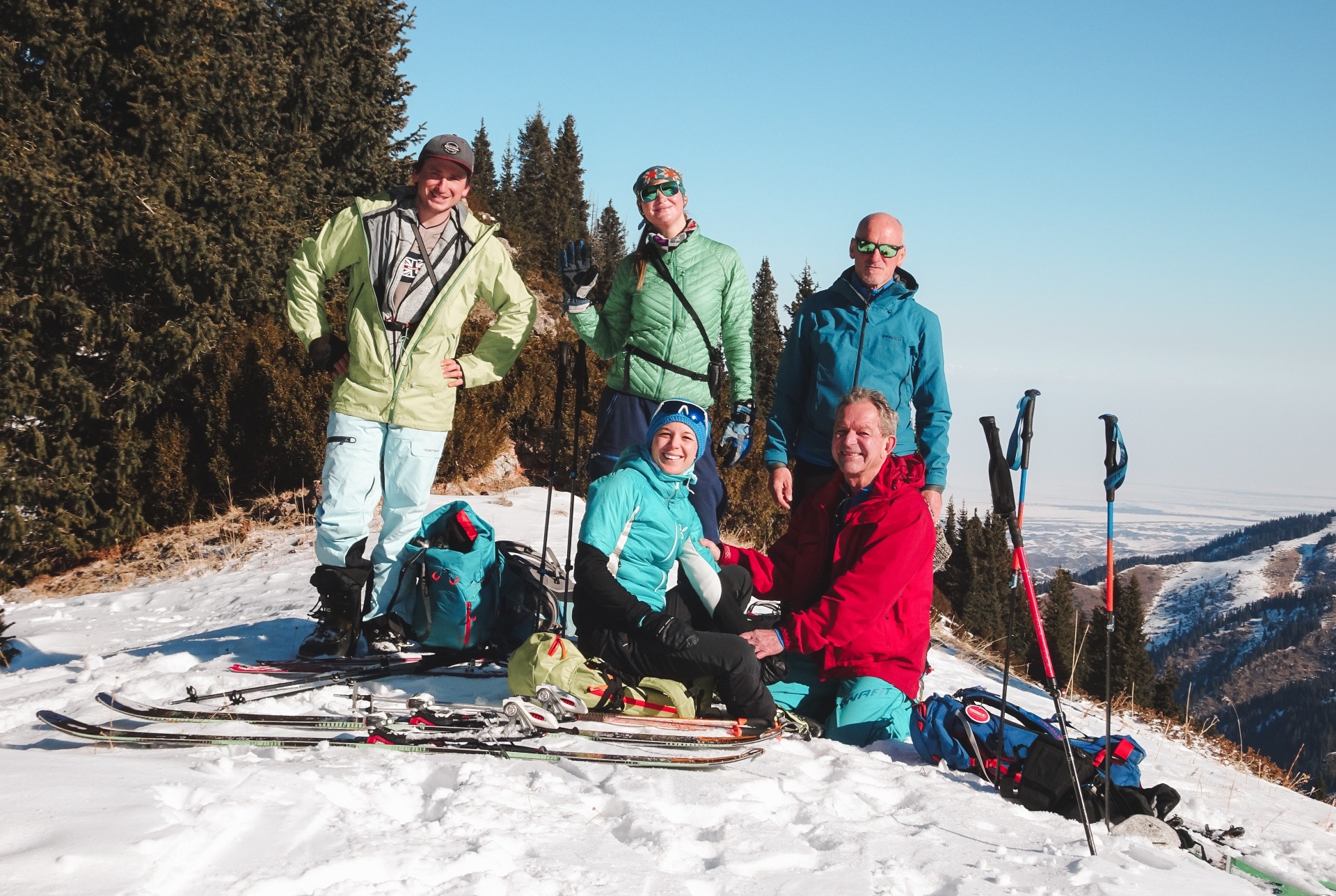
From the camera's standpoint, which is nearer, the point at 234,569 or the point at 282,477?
the point at 234,569

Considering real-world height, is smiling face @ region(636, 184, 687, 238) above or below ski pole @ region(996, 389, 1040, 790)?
above

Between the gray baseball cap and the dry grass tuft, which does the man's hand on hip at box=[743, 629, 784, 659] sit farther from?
the dry grass tuft

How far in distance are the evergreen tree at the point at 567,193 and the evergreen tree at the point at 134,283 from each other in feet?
115

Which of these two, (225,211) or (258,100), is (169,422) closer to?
(225,211)

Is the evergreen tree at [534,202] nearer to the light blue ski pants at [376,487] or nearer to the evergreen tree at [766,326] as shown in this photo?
the evergreen tree at [766,326]

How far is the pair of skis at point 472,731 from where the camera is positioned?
3.21 m

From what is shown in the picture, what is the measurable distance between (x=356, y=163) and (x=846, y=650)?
1864cm

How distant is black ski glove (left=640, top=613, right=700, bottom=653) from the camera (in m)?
3.82

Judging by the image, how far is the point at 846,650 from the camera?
416 cm

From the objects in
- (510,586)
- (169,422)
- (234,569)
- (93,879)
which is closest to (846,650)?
(510,586)

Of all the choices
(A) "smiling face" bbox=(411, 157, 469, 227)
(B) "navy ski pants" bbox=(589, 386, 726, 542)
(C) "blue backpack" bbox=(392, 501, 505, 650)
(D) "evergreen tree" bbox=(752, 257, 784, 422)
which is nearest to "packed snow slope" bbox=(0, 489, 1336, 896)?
(C) "blue backpack" bbox=(392, 501, 505, 650)

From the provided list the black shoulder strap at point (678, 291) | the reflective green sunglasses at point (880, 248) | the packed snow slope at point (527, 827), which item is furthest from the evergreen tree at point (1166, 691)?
the black shoulder strap at point (678, 291)

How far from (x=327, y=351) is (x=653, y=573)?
2086 millimetres

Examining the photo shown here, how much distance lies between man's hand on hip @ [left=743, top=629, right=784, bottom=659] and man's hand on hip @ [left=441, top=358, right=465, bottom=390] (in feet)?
6.54
